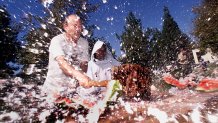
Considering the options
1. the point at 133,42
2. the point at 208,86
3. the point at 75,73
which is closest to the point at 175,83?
the point at 208,86

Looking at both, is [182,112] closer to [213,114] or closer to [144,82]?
[213,114]

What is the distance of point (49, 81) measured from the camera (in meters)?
4.64

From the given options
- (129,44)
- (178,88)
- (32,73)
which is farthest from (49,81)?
(129,44)

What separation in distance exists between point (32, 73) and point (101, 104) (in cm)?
1047

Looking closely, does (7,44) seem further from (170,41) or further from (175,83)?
(170,41)

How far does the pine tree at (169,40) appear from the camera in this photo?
18.7m

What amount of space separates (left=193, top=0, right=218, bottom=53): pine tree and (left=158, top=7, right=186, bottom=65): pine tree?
1875 millimetres

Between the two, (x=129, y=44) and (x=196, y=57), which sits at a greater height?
(x=196, y=57)

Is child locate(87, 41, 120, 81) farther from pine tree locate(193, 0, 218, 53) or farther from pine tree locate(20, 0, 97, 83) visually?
pine tree locate(193, 0, 218, 53)

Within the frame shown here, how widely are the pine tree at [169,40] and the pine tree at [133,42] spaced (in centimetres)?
135

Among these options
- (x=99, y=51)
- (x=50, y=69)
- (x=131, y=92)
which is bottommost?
(x=131, y=92)

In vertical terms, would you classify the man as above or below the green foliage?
below

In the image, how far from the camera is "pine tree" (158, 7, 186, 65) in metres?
18.7

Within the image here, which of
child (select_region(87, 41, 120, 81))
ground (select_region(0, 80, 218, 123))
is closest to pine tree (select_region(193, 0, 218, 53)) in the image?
child (select_region(87, 41, 120, 81))
